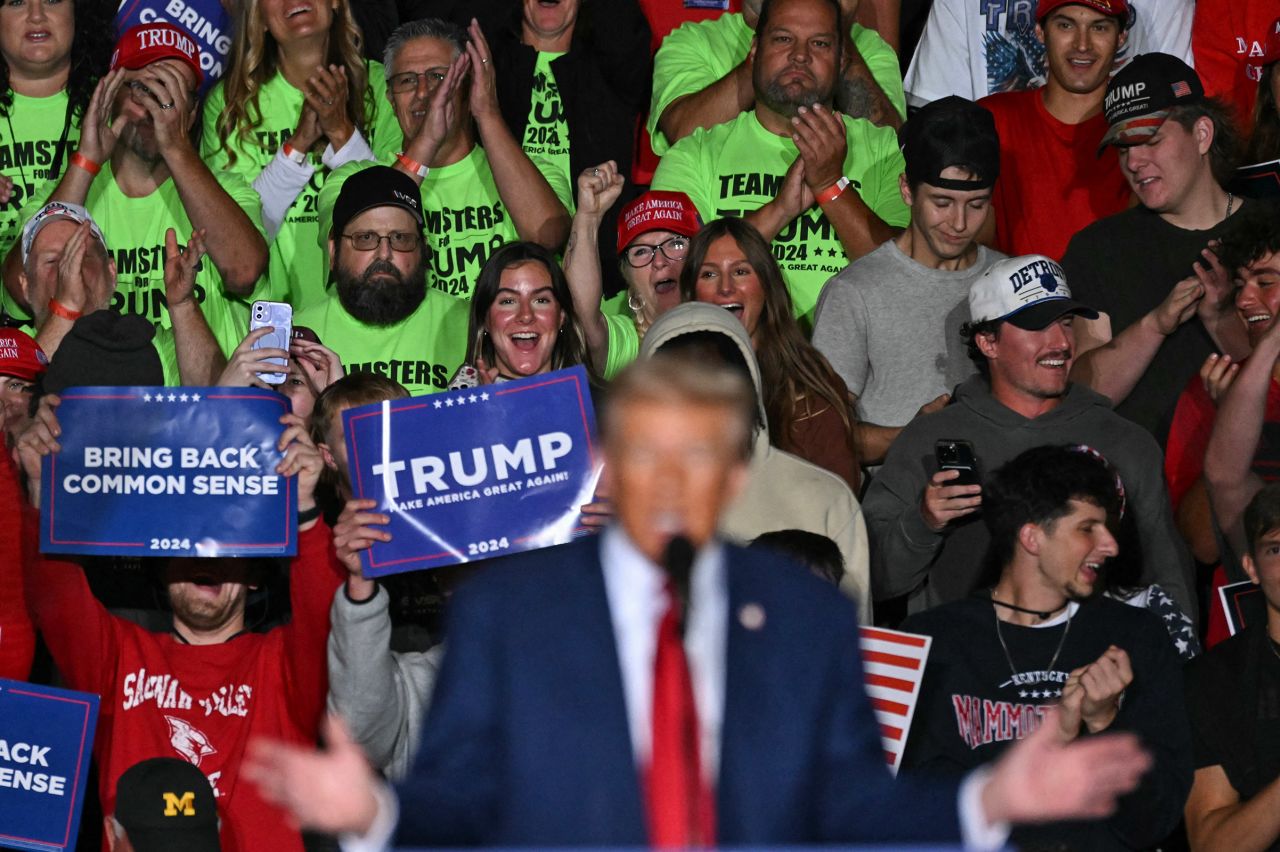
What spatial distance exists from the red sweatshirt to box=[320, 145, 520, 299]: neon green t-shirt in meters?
2.14

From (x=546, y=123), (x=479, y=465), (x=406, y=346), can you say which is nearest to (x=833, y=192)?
(x=546, y=123)

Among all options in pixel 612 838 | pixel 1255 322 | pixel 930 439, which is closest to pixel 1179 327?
pixel 1255 322

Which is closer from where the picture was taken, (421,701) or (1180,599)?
(421,701)

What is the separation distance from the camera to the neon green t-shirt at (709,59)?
25.5ft

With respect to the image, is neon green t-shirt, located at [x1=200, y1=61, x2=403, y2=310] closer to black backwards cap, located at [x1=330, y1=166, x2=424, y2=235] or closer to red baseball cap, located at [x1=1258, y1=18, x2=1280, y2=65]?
black backwards cap, located at [x1=330, y1=166, x2=424, y2=235]

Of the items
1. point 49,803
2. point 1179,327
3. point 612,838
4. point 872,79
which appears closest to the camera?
point 612,838

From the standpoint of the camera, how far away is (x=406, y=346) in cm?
641

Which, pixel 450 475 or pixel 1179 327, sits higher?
pixel 1179 327

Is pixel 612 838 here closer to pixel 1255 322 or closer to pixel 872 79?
pixel 1255 322

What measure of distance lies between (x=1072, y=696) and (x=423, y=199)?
3480mm

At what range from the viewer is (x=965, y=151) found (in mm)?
6441

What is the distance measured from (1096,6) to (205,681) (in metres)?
4.14

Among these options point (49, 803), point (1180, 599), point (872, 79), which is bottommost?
point (49, 803)

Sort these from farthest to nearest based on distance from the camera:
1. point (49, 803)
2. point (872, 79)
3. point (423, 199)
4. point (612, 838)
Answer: point (872, 79)
point (423, 199)
point (49, 803)
point (612, 838)
